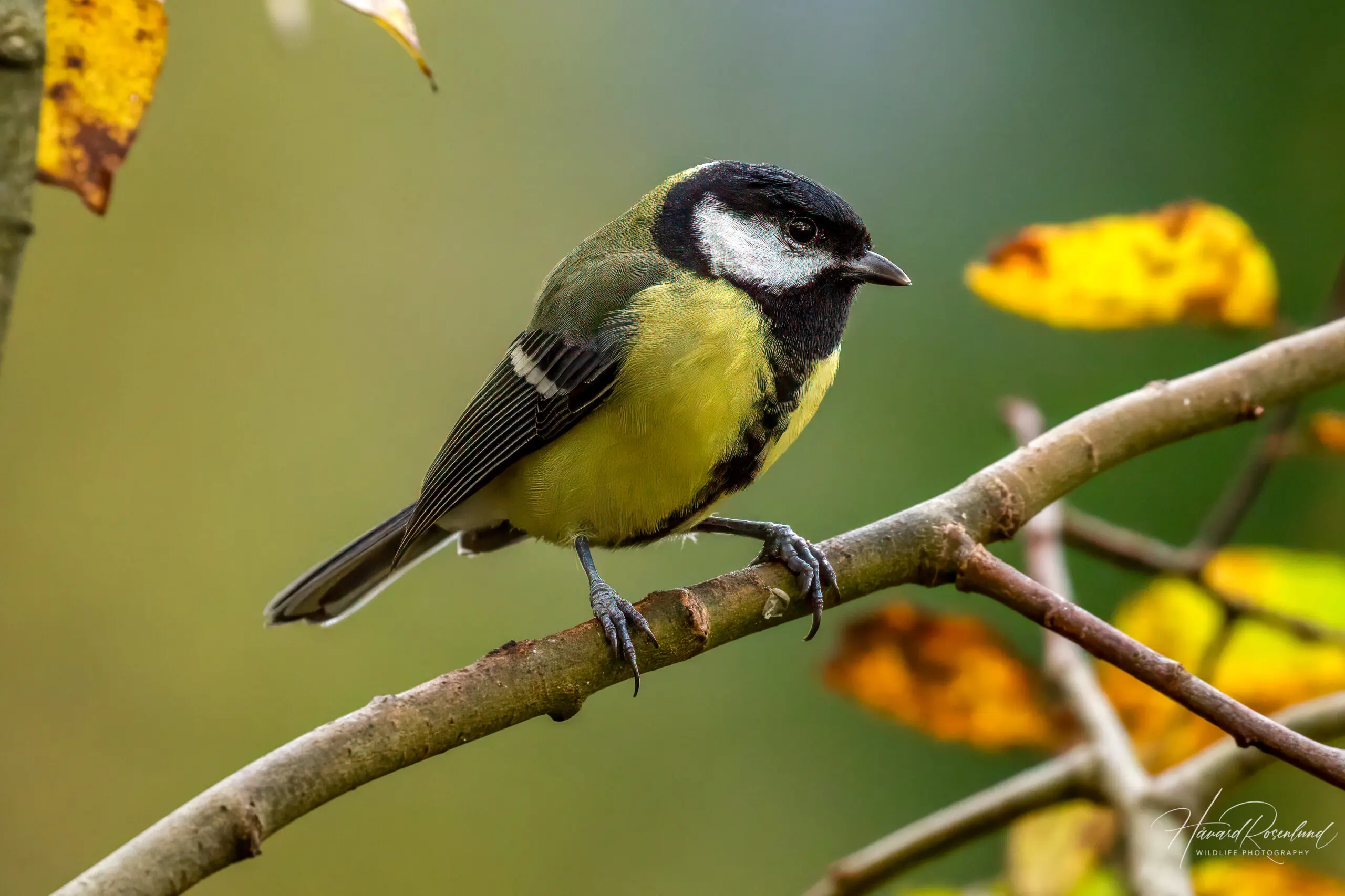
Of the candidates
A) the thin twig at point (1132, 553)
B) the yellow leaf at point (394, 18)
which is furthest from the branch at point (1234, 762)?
the yellow leaf at point (394, 18)

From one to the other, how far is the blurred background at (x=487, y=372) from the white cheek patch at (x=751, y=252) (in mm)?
1529

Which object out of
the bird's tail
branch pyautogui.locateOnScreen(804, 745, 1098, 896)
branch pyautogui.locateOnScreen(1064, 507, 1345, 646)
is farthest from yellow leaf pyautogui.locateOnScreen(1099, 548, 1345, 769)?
the bird's tail

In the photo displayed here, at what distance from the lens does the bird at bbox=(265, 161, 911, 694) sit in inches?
63.9

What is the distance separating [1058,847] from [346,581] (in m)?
1.17

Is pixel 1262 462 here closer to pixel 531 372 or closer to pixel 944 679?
pixel 944 679

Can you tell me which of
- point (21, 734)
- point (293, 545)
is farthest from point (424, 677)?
point (21, 734)

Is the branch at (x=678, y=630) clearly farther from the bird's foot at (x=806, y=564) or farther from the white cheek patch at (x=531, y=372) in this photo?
the white cheek patch at (x=531, y=372)

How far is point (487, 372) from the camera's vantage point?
345 cm

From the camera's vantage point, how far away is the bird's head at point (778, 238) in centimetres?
175

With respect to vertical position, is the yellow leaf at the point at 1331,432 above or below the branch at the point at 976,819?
above

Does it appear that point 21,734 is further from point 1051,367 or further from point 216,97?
point 1051,367

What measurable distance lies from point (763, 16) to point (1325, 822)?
2707 millimetres
